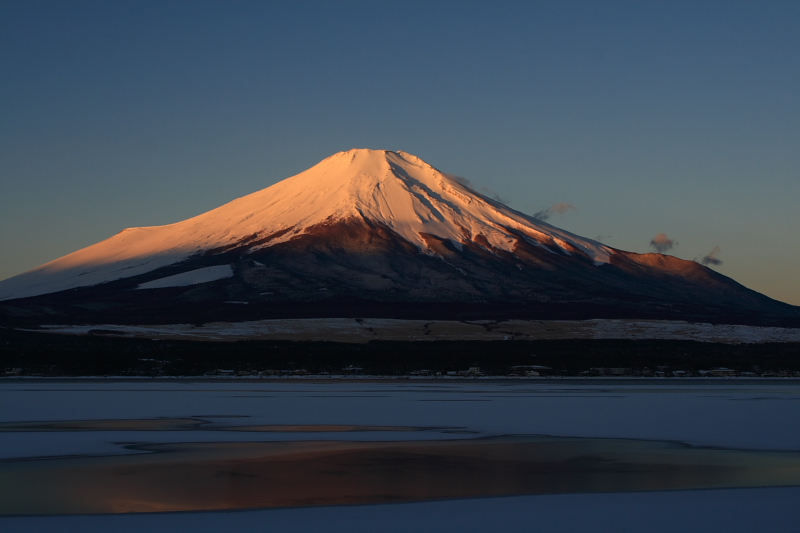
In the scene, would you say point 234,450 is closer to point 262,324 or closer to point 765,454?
point 765,454

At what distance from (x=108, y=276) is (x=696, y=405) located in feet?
433

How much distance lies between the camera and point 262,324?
3570 inches

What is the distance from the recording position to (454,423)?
2138 cm

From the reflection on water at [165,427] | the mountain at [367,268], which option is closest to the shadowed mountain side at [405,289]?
the mountain at [367,268]

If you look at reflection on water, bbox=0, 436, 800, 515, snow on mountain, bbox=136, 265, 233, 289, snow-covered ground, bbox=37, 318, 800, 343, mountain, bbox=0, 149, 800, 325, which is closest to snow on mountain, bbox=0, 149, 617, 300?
mountain, bbox=0, 149, 800, 325

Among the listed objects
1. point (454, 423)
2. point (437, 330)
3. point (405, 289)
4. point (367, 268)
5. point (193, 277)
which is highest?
Result: point (367, 268)

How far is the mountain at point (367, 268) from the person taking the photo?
375 ft

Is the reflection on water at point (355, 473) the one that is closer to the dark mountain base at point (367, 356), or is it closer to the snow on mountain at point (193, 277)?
the dark mountain base at point (367, 356)

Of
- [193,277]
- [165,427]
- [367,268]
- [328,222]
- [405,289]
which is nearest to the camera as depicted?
[165,427]

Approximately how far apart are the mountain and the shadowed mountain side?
1.20 ft

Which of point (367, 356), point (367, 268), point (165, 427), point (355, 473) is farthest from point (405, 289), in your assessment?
point (355, 473)

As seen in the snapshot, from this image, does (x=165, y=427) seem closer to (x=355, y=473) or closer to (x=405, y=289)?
(x=355, y=473)

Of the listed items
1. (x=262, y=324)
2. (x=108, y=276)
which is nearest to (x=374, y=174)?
(x=108, y=276)

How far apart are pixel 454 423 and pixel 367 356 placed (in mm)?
39165
